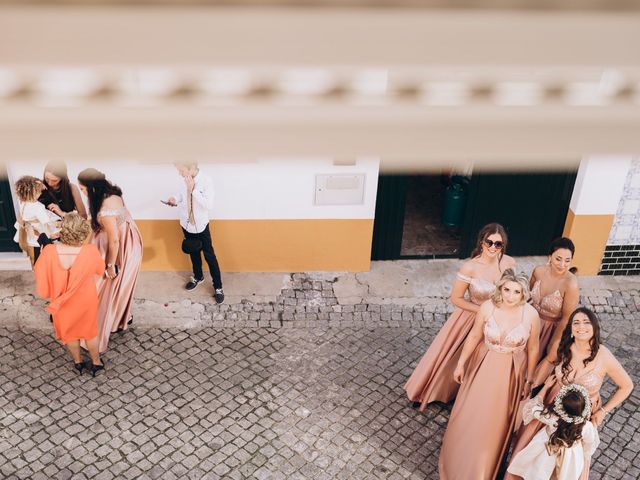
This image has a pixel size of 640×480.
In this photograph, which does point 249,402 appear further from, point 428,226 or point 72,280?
point 428,226

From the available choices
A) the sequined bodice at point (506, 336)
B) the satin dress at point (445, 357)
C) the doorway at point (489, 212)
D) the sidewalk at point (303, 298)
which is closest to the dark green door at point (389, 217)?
the doorway at point (489, 212)

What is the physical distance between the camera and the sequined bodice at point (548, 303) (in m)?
5.98

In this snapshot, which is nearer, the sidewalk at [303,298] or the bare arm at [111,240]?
the bare arm at [111,240]

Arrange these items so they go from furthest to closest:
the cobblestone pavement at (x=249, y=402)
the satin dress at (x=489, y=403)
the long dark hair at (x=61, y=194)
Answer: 1. the long dark hair at (x=61, y=194)
2. the cobblestone pavement at (x=249, y=402)
3. the satin dress at (x=489, y=403)

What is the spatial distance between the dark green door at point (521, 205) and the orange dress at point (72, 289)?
15.0ft

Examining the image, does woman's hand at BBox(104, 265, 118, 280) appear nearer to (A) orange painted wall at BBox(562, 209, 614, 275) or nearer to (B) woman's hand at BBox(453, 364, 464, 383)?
(B) woman's hand at BBox(453, 364, 464, 383)

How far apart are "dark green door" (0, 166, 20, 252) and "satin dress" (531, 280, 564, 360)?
5795mm

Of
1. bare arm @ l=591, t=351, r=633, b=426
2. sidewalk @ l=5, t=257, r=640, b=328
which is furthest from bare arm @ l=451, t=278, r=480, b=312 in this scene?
sidewalk @ l=5, t=257, r=640, b=328

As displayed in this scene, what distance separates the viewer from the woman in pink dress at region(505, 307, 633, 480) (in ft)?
16.5

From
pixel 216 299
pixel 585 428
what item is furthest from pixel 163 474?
pixel 585 428

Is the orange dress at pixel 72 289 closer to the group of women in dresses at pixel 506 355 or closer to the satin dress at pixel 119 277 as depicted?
the satin dress at pixel 119 277

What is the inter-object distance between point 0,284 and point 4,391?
192 cm

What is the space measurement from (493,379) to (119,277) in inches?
148

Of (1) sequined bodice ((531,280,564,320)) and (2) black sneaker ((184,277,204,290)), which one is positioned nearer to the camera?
(1) sequined bodice ((531,280,564,320))
